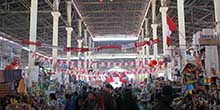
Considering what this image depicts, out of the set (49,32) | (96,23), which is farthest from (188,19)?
(49,32)

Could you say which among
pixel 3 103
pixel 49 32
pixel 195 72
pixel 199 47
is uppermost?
pixel 49 32

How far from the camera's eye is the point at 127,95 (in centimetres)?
697

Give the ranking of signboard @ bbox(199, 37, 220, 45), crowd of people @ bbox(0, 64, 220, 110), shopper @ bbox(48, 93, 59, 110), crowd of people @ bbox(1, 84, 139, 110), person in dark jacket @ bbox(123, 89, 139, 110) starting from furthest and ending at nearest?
shopper @ bbox(48, 93, 59, 110)
signboard @ bbox(199, 37, 220, 45)
person in dark jacket @ bbox(123, 89, 139, 110)
crowd of people @ bbox(1, 84, 139, 110)
crowd of people @ bbox(0, 64, 220, 110)

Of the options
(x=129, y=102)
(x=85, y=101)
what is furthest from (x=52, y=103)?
(x=129, y=102)

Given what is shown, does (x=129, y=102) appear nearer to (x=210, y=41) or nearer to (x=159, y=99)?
(x=159, y=99)

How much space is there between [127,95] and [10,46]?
17.2 ft

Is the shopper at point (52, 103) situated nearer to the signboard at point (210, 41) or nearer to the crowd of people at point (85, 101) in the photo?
the crowd of people at point (85, 101)

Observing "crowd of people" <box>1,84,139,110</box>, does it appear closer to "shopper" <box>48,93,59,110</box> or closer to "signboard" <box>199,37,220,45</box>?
"shopper" <box>48,93,59,110</box>

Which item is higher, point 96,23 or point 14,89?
point 96,23

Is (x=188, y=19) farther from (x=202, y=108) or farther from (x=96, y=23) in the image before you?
(x=202, y=108)

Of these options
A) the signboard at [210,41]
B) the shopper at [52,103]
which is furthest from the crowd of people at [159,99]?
the signboard at [210,41]

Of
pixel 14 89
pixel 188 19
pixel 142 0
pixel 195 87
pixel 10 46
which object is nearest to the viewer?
pixel 195 87

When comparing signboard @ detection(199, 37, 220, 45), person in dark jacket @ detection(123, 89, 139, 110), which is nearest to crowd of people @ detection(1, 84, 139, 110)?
person in dark jacket @ detection(123, 89, 139, 110)

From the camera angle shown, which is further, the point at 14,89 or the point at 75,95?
the point at 14,89
